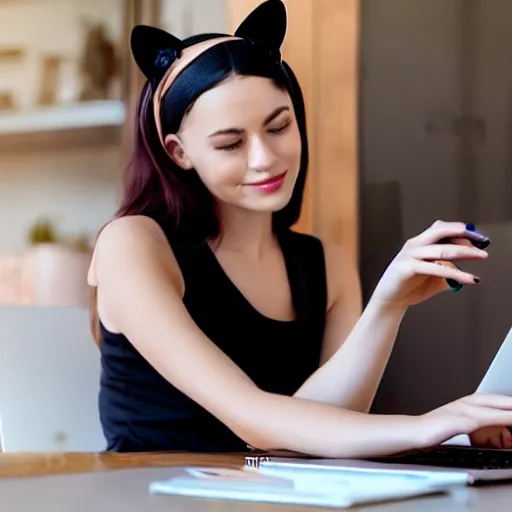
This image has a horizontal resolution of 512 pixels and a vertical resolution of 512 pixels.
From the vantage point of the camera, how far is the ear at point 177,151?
1165 millimetres

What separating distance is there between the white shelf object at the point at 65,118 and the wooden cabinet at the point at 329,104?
477 millimetres

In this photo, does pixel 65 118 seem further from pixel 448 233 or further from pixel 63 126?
pixel 448 233

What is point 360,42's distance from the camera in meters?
1.50

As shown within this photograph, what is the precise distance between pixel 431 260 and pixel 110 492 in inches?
16.1

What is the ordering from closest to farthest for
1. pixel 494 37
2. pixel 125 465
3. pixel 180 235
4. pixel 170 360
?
1. pixel 125 465
2. pixel 170 360
3. pixel 180 235
4. pixel 494 37

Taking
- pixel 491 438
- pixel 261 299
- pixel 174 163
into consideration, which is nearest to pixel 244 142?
pixel 174 163

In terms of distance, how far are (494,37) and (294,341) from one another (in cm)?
60

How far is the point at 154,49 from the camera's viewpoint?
1.17m

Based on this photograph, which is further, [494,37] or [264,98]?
[494,37]

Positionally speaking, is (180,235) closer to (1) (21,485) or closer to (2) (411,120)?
(2) (411,120)

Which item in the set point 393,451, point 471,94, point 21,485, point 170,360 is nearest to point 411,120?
point 471,94

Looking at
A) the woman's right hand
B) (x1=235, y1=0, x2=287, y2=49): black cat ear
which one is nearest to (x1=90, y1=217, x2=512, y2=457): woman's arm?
the woman's right hand

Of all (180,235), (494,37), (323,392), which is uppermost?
(494,37)

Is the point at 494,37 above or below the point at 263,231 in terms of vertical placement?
above
